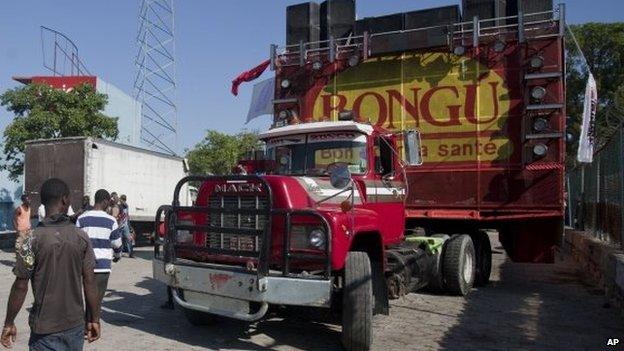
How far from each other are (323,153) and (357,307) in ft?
6.96

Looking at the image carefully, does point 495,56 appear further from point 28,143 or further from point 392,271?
point 28,143

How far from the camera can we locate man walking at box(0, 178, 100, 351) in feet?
11.7

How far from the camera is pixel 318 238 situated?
5691mm

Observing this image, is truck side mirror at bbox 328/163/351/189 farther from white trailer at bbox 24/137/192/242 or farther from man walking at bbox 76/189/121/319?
white trailer at bbox 24/137/192/242

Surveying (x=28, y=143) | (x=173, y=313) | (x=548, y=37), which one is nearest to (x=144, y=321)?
(x=173, y=313)

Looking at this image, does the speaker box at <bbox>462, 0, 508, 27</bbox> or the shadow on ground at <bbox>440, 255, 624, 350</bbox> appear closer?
the shadow on ground at <bbox>440, 255, 624, 350</bbox>

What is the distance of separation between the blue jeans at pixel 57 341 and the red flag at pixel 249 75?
912cm

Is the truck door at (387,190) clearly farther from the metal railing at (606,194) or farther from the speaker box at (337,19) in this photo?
the speaker box at (337,19)

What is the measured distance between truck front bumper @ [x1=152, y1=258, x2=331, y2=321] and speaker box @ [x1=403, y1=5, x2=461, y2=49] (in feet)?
18.6

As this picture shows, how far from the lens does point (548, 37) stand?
9.17 metres

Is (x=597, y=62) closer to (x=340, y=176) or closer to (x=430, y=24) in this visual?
(x=430, y=24)

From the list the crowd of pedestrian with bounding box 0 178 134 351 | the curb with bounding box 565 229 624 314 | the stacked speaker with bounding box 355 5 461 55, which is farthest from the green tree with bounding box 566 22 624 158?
the crowd of pedestrian with bounding box 0 178 134 351

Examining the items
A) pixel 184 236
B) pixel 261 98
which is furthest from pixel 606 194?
pixel 261 98

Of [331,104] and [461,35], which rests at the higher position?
[461,35]
